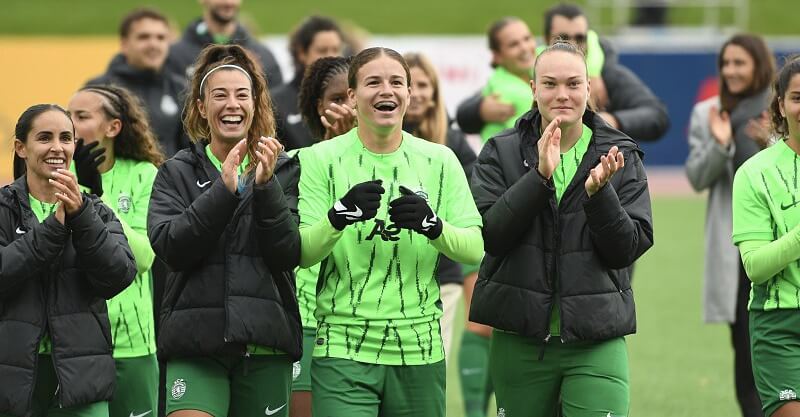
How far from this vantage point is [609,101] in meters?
9.21

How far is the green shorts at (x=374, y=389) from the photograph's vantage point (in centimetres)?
545

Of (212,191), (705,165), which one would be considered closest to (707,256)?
(705,165)

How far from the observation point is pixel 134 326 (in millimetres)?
6664

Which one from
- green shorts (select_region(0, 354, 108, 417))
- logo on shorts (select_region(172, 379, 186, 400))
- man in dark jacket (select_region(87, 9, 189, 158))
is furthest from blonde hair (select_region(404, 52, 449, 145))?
green shorts (select_region(0, 354, 108, 417))

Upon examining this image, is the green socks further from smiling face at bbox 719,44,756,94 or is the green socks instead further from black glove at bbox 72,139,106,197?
black glove at bbox 72,139,106,197

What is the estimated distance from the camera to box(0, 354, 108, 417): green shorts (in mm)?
5630

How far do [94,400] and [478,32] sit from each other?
28.4m

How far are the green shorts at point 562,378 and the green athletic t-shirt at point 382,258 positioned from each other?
1.33ft

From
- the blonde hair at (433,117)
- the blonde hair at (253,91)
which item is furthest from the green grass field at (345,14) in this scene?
the blonde hair at (253,91)

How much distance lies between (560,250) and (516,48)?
373cm

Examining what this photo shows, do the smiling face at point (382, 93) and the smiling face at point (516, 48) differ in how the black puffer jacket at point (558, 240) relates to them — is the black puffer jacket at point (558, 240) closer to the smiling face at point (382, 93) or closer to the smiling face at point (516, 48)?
the smiling face at point (382, 93)

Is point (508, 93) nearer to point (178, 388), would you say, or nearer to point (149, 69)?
point (149, 69)

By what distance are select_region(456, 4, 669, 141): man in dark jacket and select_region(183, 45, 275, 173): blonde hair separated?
321 cm

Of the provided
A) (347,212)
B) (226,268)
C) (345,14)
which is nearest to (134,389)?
(226,268)
